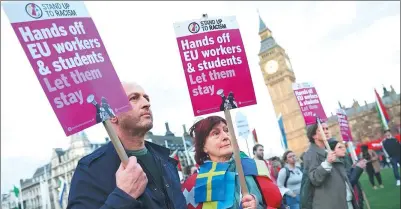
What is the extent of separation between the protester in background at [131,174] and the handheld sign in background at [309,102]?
381cm

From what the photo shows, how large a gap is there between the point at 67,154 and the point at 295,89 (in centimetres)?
7585

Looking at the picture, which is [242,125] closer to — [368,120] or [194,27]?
[194,27]

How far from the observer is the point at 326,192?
4344 millimetres

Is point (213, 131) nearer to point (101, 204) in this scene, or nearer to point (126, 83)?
point (126, 83)

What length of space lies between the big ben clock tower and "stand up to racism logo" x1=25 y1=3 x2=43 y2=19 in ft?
229

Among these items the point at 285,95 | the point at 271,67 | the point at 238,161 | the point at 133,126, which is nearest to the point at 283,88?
the point at 285,95

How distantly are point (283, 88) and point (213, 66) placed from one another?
7365 cm

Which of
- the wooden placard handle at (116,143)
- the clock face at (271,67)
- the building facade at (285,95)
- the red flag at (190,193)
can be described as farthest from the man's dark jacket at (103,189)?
the clock face at (271,67)

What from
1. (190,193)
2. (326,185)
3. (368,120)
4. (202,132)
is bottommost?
(368,120)

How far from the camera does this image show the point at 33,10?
213 centimetres

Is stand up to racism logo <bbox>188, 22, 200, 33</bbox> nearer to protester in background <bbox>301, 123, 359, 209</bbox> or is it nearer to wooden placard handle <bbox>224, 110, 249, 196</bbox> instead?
wooden placard handle <bbox>224, 110, 249, 196</bbox>

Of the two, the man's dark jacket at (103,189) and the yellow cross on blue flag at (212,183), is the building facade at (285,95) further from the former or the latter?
the man's dark jacket at (103,189)

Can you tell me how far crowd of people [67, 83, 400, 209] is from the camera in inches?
87.3

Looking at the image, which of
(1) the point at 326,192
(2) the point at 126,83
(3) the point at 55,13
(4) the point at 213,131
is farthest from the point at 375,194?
(3) the point at 55,13
